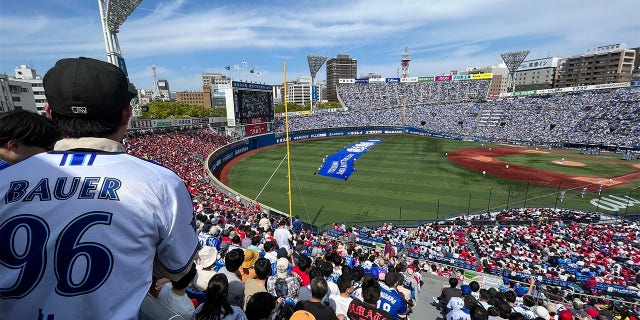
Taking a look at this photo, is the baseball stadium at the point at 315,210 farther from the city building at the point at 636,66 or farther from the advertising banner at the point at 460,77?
the city building at the point at 636,66

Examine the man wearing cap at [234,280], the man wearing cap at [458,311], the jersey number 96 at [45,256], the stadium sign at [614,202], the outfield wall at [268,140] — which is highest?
the jersey number 96 at [45,256]

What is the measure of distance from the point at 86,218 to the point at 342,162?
39.0 metres

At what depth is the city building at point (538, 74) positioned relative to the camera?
127 m

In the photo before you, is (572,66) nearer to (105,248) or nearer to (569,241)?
(569,241)

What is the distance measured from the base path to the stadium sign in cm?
213

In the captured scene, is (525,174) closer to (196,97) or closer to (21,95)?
(21,95)

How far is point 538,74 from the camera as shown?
133250 millimetres

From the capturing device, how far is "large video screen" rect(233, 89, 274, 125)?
2013 inches

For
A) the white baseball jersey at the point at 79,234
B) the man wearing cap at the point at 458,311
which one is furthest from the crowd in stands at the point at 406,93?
the white baseball jersey at the point at 79,234

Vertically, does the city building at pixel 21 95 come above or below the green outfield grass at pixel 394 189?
above

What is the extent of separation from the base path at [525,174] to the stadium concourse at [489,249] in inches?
399

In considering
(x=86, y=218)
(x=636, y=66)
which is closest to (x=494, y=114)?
(x=636, y=66)

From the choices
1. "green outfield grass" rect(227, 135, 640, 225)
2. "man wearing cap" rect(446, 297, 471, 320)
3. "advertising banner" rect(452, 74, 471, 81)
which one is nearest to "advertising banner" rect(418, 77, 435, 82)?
"advertising banner" rect(452, 74, 471, 81)

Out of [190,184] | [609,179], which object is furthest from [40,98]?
[609,179]
